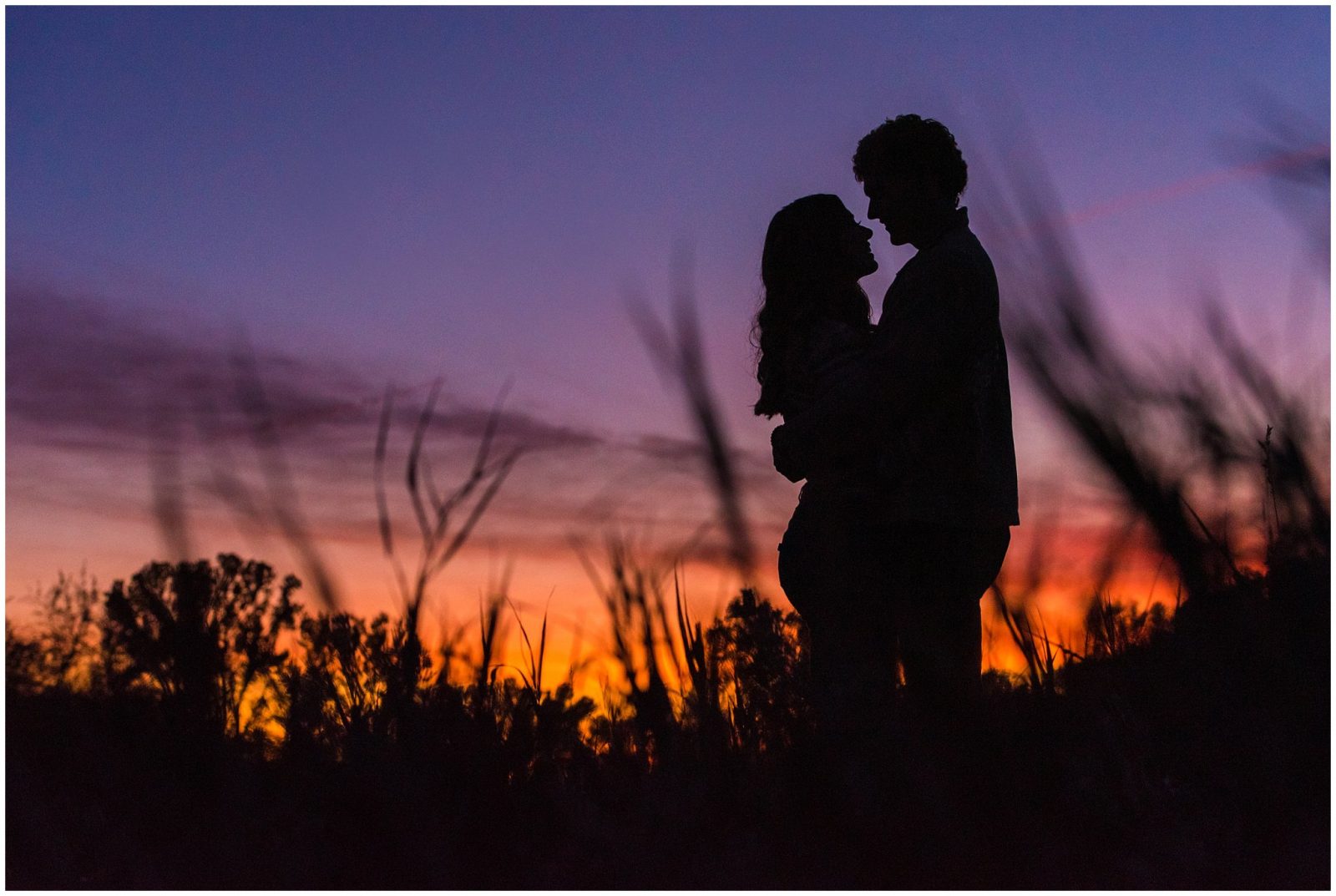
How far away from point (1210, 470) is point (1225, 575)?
0.58 feet

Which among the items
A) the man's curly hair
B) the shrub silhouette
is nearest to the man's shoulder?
the man's curly hair

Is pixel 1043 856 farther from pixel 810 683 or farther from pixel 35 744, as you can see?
pixel 35 744

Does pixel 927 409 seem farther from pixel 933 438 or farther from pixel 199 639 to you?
pixel 199 639

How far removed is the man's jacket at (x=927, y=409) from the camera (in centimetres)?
224

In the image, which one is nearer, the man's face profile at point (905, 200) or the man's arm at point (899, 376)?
the man's arm at point (899, 376)

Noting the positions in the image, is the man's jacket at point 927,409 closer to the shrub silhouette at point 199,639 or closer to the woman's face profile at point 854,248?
the woman's face profile at point 854,248

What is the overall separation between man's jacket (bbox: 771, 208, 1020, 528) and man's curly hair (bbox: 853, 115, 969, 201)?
245 millimetres

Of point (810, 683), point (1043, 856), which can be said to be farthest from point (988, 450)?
point (1043, 856)

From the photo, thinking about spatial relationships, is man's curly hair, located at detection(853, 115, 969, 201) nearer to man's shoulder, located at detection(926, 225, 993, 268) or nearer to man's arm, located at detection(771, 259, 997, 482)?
man's shoulder, located at detection(926, 225, 993, 268)

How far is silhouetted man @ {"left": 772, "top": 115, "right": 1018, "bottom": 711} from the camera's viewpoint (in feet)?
7.39

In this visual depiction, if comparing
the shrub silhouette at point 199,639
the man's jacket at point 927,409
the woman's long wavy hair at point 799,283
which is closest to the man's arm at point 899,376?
the man's jacket at point 927,409

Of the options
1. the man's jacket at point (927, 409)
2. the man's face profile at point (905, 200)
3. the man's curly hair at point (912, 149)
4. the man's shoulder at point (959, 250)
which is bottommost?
the man's jacket at point (927, 409)

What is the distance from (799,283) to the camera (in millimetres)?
→ 2570

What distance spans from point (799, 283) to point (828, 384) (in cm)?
33
